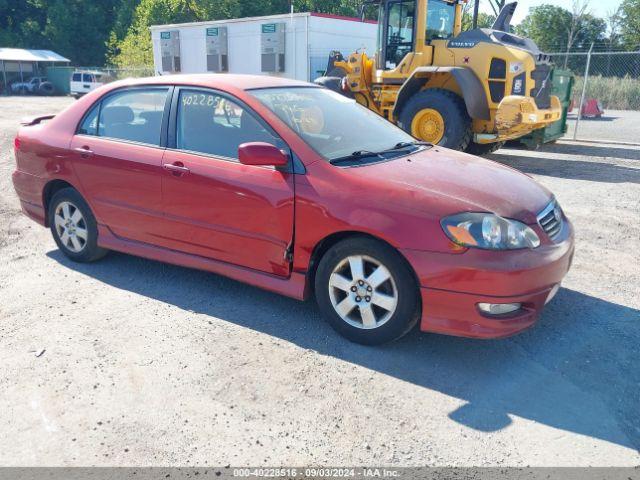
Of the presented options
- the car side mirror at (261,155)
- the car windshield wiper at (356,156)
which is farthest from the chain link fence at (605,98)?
the car side mirror at (261,155)

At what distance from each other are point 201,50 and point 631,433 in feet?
74.5

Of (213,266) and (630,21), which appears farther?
(630,21)

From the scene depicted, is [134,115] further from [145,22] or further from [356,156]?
[145,22]

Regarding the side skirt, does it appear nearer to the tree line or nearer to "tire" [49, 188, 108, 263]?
"tire" [49, 188, 108, 263]

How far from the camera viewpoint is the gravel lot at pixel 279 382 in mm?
2639

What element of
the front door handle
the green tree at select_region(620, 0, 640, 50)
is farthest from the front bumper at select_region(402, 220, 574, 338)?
the green tree at select_region(620, 0, 640, 50)

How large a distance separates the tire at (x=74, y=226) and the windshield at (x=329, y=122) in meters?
1.90

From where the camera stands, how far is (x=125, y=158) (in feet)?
14.3

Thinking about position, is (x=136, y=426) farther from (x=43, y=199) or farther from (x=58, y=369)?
(x=43, y=199)

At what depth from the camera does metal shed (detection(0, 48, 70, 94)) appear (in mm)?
44125

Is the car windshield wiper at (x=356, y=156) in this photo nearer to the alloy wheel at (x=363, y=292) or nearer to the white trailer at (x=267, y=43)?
the alloy wheel at (x=363, y=292)

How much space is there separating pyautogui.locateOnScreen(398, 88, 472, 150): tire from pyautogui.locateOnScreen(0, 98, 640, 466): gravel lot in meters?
5.48

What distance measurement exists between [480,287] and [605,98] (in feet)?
81.3

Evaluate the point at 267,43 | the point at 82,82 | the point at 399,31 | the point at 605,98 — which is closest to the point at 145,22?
the point at 82,82
